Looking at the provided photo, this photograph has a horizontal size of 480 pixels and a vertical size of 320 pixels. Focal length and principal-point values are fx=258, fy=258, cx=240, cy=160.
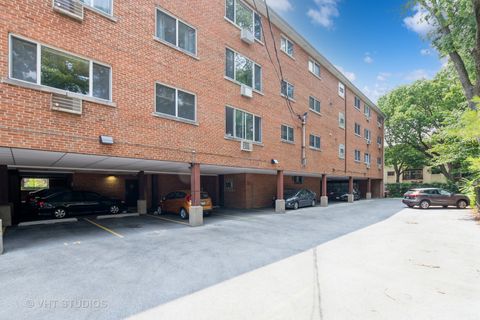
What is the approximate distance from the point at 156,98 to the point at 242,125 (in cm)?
527

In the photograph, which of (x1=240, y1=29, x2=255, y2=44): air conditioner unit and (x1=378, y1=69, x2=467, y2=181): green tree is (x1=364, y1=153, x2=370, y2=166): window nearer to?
(x1=378, y1=69, x2=467, y2=181): green tree

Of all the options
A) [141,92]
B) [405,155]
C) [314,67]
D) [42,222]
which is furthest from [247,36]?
[405,155]

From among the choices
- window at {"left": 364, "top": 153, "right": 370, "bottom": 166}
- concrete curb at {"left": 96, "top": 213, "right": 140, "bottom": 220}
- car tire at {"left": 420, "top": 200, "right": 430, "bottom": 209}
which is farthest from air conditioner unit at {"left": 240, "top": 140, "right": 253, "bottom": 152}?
window at {"left": 364, "top": 153, "right": 370, "bottom": 166}

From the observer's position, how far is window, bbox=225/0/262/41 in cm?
1362

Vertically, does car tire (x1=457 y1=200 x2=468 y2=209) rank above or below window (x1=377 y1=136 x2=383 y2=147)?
below

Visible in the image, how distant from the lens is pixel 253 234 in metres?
9.89

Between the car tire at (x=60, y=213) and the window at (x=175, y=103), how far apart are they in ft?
25.7

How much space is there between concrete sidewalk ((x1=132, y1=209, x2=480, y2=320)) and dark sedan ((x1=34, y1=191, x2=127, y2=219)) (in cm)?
1154

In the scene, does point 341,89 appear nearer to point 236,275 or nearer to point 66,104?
point 66,104

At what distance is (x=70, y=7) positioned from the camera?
304 inches

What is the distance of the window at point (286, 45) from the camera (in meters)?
17.8

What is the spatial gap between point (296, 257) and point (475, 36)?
14003 millimetres

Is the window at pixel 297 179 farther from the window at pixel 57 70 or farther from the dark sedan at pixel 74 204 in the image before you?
the window at pixel 57 70

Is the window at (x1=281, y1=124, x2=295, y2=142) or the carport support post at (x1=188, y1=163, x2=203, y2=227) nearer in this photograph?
the carport support post at (x1=188, y1=163, x2=203, y2=227)
